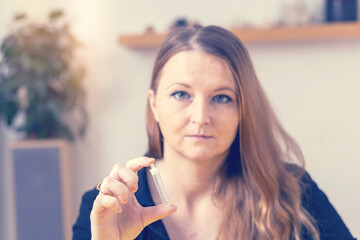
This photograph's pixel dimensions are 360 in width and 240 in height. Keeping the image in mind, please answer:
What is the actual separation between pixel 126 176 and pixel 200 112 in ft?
0.92

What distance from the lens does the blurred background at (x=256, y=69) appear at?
269 cm

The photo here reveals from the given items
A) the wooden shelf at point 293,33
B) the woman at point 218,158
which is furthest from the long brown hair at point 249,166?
the wooden shelf at point 293,33

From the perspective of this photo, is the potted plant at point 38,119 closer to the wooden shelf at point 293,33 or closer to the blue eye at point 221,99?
the wooden shelf at point 293,33

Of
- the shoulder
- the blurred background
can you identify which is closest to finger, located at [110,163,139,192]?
the shoulder

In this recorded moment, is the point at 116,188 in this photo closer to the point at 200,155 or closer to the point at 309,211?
the point at 200,155

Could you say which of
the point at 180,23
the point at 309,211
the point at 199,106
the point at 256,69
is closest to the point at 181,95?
the point at 199,106

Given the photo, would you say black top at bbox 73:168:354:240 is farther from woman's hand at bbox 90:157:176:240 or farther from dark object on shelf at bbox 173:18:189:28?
dark object on shelf at bbox 173:18:189:28

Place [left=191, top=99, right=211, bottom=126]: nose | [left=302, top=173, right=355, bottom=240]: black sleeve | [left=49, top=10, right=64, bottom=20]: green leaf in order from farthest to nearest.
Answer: [left=49, top=10, right=64, bottom=20]: green leaf → [left=302, top=173, right=355, bottom=240]: black sleeve → [left=191, top=99, right=211, bottom=126]: nose

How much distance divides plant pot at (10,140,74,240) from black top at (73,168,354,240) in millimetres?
1388

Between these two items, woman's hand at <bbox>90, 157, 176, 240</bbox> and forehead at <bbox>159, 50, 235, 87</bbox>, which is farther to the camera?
forehead at <bbox>159, 50, 235, 87</bbox>

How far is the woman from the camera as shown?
3.91 ft

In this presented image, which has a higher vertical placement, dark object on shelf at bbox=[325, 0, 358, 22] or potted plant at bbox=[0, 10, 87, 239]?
dark object on shelf at bbox=[325, 0, 358, 22]

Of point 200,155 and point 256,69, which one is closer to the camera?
point 200,155

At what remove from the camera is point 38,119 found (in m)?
2.63
